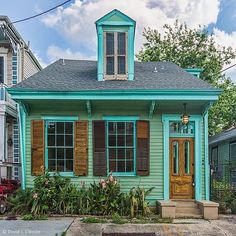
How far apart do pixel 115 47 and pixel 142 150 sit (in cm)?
341

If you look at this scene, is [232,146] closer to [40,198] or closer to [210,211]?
[210,211]

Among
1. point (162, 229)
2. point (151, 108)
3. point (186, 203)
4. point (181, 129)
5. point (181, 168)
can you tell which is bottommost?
point (162, 229)

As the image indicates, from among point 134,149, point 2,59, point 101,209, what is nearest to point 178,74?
point 134,149

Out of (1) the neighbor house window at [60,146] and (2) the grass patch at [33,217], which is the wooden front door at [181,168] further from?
(2) the grass patch at [33,217]

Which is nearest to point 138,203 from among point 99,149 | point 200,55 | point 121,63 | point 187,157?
point 99,149

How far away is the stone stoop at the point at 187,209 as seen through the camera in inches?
386

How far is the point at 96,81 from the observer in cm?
1109

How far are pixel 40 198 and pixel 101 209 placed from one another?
167cm

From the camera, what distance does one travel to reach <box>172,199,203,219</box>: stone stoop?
9796mm

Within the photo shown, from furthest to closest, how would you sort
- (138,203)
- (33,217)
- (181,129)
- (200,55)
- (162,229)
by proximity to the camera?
(200,55), (181,129), (138,203), (33,217), (162,229)

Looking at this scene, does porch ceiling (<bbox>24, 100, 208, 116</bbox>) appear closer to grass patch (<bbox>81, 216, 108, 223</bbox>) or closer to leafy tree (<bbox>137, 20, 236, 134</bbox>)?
grass patch (<bbox>81, 216, 108, 223</bbox>)

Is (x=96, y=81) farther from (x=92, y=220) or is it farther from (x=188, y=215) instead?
(x=188, y=215)

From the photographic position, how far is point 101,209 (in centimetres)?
966

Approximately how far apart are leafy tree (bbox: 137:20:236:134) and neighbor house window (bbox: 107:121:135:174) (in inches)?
610
